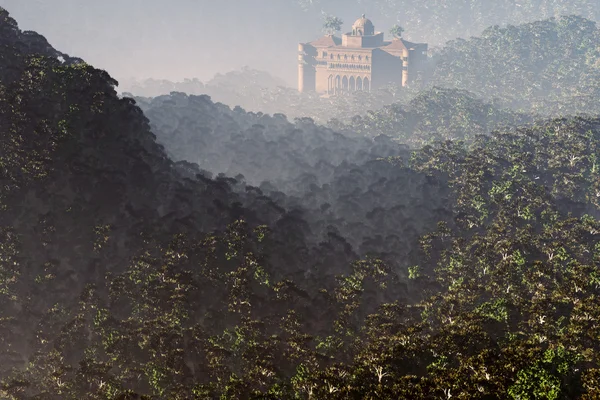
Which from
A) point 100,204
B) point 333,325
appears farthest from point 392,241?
point 100,204

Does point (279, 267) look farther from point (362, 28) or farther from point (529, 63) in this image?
point (362, 28)

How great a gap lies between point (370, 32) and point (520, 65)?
48.8m

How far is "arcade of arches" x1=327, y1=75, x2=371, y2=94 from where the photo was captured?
160375mm

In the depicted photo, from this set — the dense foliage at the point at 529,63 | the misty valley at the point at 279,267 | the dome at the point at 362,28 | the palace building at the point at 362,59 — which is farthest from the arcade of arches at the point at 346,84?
the misty valley at the point at 279,267

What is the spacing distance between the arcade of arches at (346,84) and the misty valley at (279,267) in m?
91.6

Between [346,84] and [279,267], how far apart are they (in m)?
130

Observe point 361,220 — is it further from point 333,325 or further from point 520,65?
point 520,65

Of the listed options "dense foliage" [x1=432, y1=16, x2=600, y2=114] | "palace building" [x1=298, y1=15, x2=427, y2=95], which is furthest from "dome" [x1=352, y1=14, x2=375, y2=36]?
"dense foliage" [x1=432, y1=16, x2=600, y2=114]

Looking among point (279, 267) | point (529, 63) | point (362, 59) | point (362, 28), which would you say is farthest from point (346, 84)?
point (279, 267)

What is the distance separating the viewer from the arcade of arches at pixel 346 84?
16038cm

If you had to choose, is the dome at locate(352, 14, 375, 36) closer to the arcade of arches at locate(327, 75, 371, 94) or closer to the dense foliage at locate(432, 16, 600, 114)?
the arcade of arches at locate(327, 75, 371, 94)

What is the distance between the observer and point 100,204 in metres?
44.5

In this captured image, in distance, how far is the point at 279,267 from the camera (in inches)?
1731

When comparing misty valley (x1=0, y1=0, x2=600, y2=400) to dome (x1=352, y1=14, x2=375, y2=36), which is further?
dome (x1=352, y1=14, x2=375, y2=36)
